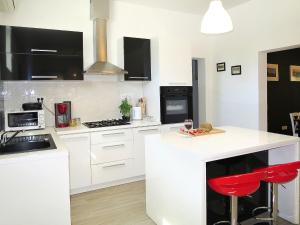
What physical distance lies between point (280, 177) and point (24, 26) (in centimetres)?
341

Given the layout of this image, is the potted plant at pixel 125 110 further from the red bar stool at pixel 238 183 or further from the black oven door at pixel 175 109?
the red bar stool at pixel 238 183

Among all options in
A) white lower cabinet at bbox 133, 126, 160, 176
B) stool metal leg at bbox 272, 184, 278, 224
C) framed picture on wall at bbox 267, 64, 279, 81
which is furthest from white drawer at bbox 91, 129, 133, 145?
framed picture on wall at bbox 267, 64, 279, 81

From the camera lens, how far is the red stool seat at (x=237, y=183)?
1.66 metres

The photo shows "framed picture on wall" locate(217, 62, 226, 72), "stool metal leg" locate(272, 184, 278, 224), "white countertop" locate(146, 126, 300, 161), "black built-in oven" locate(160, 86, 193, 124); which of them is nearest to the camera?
"white countertop" locate(146, 126, 300, 161)

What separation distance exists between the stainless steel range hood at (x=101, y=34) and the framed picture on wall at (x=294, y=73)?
13.7 ft

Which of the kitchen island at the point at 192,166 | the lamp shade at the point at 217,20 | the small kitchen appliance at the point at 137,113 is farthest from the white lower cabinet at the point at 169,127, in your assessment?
the lamp shade at the point at 217,20

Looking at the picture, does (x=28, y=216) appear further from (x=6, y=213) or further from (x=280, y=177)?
(x=280, y=177)

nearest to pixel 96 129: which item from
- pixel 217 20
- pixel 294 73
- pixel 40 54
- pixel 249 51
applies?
pixel 40 54

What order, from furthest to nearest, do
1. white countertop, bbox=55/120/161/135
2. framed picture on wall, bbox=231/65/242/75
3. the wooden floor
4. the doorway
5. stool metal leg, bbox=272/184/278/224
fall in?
the doorway, framed picture on wall, bbox=231/65/242/75, white countertop, bbox=55/120/161/135, the wooden floor, stool metal leg, bbox=272/184/278/224

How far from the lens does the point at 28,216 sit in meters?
1.64

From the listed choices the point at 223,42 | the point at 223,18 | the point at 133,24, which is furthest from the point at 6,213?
the point at 223,42

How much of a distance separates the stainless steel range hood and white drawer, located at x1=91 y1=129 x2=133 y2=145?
0.84 metres

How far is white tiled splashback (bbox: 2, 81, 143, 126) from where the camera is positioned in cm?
326

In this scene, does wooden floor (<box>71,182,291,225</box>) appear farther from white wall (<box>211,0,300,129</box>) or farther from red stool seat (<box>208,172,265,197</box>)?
white wall (<box>211,0,300,129</box>)
